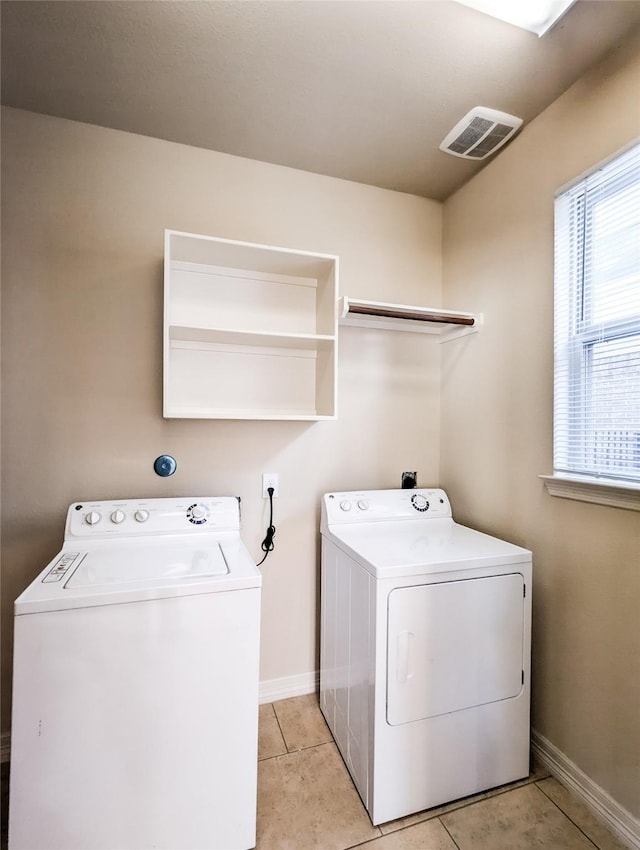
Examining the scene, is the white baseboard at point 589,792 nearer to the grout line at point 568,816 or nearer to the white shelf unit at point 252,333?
the grout line at point 568,816

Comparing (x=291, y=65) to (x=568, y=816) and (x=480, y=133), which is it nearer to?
(x=480, y=133)

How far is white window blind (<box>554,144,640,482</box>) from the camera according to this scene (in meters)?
1.34

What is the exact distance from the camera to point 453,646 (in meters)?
1.42

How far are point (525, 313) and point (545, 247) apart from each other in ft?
0.86

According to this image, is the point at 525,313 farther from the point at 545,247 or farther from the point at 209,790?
the point at 209,790

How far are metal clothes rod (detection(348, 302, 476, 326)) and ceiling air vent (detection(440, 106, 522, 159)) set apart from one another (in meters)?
0.76

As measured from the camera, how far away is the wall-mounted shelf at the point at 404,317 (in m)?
1.86

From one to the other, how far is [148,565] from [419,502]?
4.28ft

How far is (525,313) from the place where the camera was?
68.9 inches

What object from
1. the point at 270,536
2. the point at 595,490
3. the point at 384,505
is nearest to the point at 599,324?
the point at 595,490

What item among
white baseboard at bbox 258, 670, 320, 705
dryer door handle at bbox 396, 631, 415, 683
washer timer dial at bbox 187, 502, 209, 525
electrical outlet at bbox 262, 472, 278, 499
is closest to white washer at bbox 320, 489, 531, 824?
dryer door handle at bbox 396, 631, 415, 683

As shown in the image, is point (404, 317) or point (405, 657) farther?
point (404, 317)

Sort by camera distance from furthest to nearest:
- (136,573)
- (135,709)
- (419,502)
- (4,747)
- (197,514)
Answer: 1. (419,502)
2. (197,514)
3. (4,747)
4. (136,573)
5. (135,709)

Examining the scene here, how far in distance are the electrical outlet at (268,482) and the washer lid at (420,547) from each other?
0.33 meters
